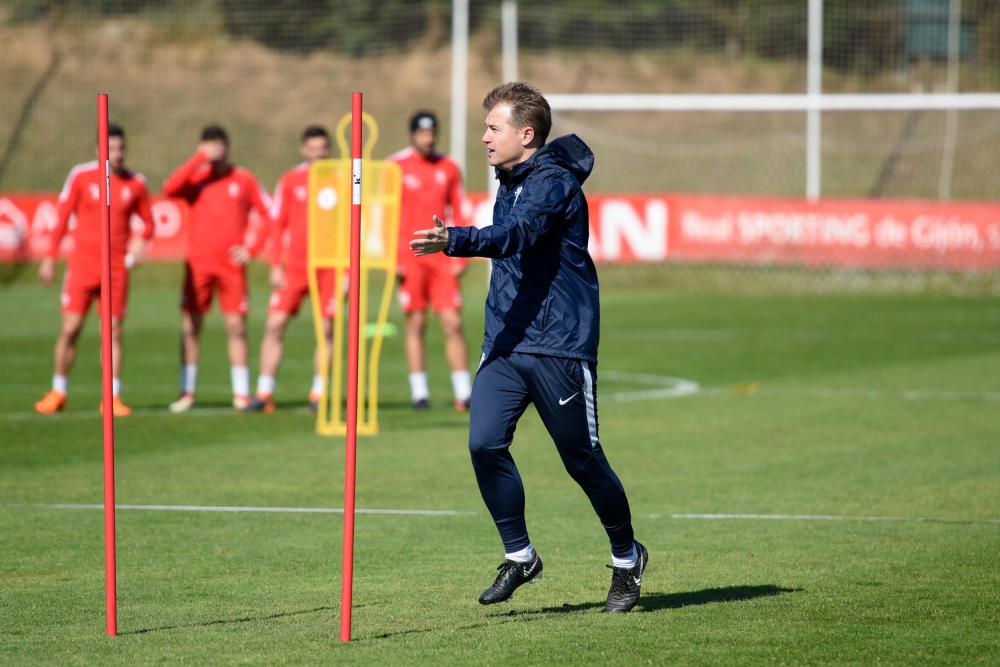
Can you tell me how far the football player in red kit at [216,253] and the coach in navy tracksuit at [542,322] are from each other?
310 inches

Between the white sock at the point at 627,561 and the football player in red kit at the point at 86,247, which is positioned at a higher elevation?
the football player in red kit at the point at 86,247

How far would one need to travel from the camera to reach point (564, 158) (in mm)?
6070

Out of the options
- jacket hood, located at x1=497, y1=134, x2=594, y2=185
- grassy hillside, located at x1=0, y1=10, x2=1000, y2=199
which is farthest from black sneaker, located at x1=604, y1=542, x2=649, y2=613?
grassy hillside, located at x1=0, y1=10, x2=1000, y2=199

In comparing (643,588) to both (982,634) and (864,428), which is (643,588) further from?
(864,428)

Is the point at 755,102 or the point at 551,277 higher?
the point at 755,102

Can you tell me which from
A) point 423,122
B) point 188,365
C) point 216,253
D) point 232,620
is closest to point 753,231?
point 423,122

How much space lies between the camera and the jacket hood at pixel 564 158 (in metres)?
6.04

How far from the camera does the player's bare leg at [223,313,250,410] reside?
13594 millimetres

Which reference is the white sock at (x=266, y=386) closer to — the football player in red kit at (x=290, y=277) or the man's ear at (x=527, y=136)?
the football player in red kit at (x=290, y=277)

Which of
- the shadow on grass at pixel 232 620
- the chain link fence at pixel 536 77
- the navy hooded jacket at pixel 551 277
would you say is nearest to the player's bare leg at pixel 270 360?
the shadow on grass at pixel 232 620

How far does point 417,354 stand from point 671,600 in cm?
740

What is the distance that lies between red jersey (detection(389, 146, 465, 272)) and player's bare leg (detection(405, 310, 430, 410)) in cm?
53

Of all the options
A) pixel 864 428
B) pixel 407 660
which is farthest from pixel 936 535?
pixel 864 428

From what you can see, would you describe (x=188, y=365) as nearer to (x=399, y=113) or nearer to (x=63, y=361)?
(x=63, y=361)
